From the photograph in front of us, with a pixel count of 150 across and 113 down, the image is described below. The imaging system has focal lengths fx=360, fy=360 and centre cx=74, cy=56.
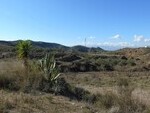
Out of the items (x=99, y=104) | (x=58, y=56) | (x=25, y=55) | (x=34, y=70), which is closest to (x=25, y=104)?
(x=99, y=104)

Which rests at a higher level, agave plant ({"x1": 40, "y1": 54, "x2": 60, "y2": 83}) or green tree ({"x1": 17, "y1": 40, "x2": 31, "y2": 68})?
green tree ({"x1": 17, "y1": 40, "x2": 31, "y2": 68})

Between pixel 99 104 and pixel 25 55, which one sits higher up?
pixel 25 55

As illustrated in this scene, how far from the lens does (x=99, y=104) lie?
516 inches

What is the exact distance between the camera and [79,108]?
1226 centimetres

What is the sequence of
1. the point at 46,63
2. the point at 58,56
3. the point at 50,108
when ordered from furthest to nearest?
1. the point at 58,56
2. the point at 46,63
3. the point at 50,108

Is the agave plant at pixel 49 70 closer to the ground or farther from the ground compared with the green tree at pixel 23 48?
closer to the ground

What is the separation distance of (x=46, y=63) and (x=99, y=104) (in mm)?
6165

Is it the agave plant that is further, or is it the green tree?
the green tree

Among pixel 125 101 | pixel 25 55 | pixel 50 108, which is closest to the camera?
pixel 50 108

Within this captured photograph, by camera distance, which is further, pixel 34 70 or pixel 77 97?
pixel 34 70

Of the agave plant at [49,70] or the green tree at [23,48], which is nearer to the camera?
the agave plant at [49,70]

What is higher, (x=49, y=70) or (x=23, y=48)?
(x=23, y=48)

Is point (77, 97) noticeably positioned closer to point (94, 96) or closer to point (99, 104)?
point (94, 96)

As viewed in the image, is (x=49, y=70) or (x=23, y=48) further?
(x=23, y=48)
